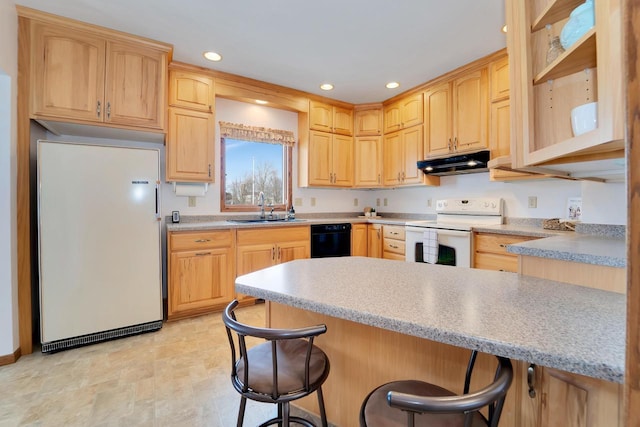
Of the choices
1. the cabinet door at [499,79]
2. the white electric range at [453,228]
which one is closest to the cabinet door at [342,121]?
the white electric range at [453,228]

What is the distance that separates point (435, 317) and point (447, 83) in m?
3.17

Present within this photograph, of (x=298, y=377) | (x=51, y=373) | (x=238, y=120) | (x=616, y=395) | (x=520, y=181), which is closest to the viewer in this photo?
(x=616, y=395)

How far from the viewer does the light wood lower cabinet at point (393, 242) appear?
3486 millimetres

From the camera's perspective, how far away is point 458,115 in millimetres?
3148

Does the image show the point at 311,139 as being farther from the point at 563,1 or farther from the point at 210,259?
the point at 563,1

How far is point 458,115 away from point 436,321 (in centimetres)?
298

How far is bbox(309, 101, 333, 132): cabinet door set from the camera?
3822mm

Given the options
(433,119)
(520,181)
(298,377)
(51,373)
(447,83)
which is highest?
(447,83)

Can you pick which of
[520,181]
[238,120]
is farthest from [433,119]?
[238,120]

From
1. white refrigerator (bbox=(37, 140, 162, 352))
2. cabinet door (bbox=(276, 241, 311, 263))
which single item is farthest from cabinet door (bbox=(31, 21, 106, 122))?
cabinet door (bbox=(276, 241, 311, 263))

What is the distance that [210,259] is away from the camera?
2893 mm

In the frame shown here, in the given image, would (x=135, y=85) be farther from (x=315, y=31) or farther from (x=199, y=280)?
(x=199, y=280)

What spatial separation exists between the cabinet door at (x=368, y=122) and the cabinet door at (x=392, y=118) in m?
0.09

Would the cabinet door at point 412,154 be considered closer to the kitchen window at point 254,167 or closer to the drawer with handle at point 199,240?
the kitchen window at point 254,167
